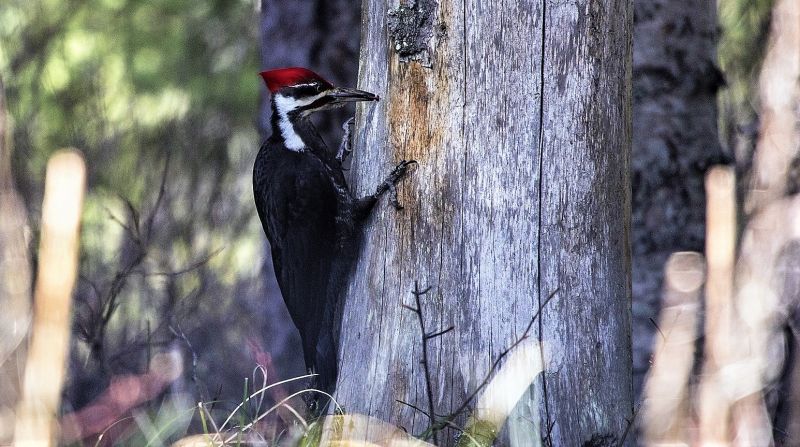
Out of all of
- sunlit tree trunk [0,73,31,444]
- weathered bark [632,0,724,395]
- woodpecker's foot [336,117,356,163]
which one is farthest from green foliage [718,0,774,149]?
sunlit tree trunk [0,73,31,444]

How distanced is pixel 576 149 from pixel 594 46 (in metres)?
0.31

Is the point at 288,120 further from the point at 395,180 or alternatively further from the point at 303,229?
the point at 395,180

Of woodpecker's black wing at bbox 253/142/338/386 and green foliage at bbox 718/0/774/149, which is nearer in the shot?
woodpecker's black wing at bbox 253/142/338/386

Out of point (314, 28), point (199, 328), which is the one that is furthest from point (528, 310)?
point (199, 328)

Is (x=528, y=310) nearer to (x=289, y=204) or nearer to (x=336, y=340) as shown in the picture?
(x=336, y=340)

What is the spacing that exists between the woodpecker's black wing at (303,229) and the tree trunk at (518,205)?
96 cm

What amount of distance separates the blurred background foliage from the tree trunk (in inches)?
94.9

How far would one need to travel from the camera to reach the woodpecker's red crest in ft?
12.8


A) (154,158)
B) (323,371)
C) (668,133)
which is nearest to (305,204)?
(323,371)

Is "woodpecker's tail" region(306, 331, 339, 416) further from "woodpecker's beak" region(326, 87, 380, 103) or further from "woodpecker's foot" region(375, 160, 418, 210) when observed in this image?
"woodpecker's beak" region(326, 87, 380, 103)

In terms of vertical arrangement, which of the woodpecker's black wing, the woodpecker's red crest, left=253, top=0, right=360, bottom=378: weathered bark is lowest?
the woodpecker's black wing

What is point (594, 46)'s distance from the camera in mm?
2848

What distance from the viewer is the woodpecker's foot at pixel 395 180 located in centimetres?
298

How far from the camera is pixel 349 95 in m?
3.39
